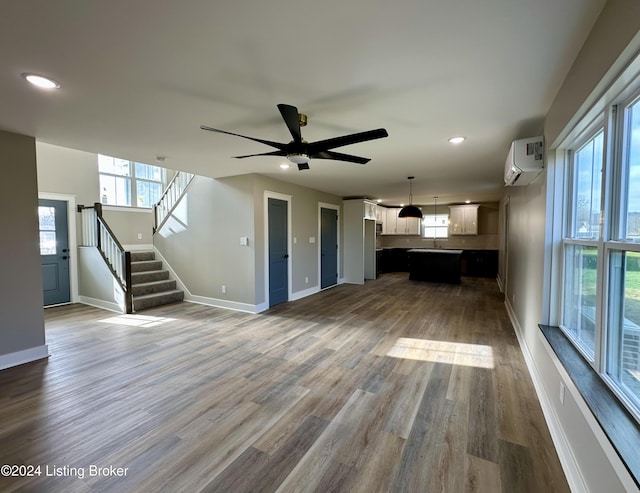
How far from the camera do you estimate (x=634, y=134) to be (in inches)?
55.6

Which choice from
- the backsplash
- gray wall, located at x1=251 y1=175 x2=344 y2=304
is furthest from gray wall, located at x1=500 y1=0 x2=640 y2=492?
the backsplash

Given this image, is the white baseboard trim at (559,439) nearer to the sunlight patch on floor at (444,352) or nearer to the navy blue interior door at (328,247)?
the sunlight patch on floor at (444,352)

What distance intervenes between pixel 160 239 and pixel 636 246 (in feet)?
23.2

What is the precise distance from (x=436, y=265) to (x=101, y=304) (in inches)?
313

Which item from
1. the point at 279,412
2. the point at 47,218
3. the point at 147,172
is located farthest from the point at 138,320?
the point at 147,172

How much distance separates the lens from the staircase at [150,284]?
17.7 feet

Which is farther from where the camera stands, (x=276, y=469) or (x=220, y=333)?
(x=220, y=333)

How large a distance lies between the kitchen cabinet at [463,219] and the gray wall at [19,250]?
33.3 ft

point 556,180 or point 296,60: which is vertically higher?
point 296,60

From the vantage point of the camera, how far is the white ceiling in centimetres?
142

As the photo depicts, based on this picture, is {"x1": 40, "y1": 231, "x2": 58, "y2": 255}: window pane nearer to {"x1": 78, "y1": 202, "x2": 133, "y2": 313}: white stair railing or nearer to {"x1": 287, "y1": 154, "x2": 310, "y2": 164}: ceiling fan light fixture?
{"x1": 78, "y1": 202, "x2": 133, "y2": 313}: white stair railing

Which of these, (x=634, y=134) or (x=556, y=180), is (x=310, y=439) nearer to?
(x=634, y=134)

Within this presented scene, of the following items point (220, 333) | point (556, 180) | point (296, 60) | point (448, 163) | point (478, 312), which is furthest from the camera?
point (478, 312)

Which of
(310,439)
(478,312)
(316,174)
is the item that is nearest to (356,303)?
(478,312)
